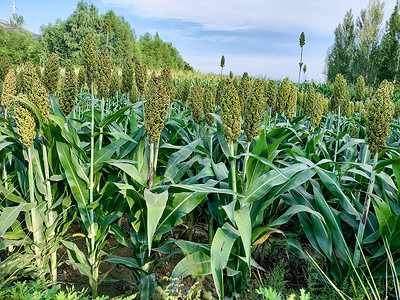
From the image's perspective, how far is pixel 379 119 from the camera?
7.30 feet

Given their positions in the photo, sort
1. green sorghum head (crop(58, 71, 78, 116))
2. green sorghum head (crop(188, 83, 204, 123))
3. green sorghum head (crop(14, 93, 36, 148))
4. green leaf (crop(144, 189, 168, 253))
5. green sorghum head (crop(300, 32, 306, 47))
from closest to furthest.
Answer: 1. green leaf (crop(144, 189, 168, 253))
2. green sorghum head (crop(14, 93, 36, 148))
3. green sorghum head (crop(58, 71, 78, 116))
4. green sorghum head (crop(188, 83, 204, 123))
5. green sorghum head (crop(300, 32, 306, 47))

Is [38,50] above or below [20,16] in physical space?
below

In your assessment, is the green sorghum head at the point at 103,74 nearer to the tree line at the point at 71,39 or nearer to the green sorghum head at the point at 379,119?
the green sorghum head at the point at 379,119

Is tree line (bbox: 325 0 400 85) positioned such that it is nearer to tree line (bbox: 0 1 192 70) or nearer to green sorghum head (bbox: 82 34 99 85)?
tree line (bbox: 0 1 192 70)

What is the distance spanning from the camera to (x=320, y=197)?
2.62 meters

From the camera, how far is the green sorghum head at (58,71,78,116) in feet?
7.79

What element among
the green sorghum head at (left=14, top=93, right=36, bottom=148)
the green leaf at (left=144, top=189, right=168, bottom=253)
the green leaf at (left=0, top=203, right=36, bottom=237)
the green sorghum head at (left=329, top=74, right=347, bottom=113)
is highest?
the green sorghum head at (left=329, top=74, right=347, bottom=113)

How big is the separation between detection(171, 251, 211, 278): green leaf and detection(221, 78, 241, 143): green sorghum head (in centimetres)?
95

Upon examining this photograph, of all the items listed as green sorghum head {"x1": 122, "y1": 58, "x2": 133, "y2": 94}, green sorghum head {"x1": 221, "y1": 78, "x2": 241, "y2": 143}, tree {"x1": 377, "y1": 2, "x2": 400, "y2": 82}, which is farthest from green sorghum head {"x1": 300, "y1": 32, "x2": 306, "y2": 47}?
tree {"x1": 377, "y1": 2, "x2": 400, "y2": 82}

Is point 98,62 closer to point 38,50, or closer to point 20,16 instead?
point 38,50

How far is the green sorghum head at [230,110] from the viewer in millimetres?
2205

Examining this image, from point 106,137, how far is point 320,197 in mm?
2248

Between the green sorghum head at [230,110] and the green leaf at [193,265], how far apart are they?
0.95 m

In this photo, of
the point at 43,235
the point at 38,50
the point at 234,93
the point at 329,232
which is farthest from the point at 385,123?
the point at 38,50
